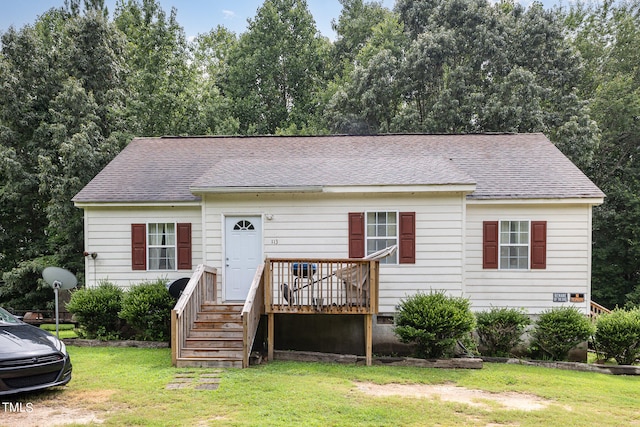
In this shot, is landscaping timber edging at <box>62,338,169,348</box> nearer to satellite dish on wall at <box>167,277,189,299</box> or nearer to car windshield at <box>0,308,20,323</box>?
satellite dish on wall at <box>167,277,189,299</box>

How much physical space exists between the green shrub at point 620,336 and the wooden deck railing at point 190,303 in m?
7.94

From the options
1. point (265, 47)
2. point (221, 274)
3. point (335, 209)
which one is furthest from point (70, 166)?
point (265, 47)

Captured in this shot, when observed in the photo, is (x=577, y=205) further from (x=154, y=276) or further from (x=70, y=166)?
(x=70, y=166)

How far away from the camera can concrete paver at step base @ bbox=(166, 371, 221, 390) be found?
20.9 feet

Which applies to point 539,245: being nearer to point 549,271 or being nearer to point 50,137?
point 549,271

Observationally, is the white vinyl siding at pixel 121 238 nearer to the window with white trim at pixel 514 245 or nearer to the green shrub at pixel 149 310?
the green shrub at pixel 149 310

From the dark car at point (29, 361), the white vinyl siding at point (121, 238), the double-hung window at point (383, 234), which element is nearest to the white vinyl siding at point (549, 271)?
the double-hung window at point (383, 234)

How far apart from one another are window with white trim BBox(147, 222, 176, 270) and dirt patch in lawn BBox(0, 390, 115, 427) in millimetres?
5175

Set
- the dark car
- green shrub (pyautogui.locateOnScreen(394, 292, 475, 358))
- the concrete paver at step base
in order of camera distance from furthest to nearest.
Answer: green shrub (pyautogui.locateOnScreen(394, 292, 475, 358))
the concrete paver at step base
the dark car

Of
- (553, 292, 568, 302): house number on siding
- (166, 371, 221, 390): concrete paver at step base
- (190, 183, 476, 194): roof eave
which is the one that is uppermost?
(190, 183, 476, 194): roof eave

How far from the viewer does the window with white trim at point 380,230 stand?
9.96 meters

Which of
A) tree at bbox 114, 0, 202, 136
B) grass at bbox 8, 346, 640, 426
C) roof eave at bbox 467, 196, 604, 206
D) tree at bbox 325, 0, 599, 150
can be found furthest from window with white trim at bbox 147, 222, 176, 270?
tree at bbox 325, 0, 599, 150

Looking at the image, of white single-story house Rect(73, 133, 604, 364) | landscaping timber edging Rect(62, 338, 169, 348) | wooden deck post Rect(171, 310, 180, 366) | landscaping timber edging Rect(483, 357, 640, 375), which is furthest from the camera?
white single-story house Rect(73, 133, 604, 364)

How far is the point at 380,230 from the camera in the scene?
9.98 metres
